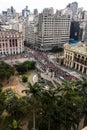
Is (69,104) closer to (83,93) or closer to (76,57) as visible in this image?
(83,93)

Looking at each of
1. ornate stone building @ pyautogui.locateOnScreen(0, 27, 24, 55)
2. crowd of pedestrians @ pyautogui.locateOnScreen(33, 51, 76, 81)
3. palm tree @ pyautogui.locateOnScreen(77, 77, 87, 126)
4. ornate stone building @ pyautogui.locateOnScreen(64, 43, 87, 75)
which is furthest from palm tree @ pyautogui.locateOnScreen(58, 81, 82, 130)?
ornate stone building @ pyautogui.locateOnScreen(0, 27, 24, 55)

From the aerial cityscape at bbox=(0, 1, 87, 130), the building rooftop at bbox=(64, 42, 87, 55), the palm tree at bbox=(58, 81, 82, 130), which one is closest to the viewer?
the palm tree at bbox=(58, 81, 82, 130)

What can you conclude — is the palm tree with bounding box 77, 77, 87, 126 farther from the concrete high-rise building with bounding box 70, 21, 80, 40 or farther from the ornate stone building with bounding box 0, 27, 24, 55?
the concrete high-rise building with bounding box 70, 21, 80, 40

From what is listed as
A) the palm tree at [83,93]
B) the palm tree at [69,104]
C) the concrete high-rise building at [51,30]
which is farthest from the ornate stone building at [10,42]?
the palm tree at [83,93]

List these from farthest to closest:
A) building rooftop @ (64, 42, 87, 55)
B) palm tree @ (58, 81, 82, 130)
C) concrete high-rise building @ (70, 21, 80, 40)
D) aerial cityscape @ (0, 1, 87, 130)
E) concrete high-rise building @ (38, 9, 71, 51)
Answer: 1. concrete high-rise building @ (70, 21, 80, 40)
2. concrete high-rise building @ (38, 9, 71, 51)
3. building rooftop @ (64, 42, 87, 55)
4. aerial cityscape @ (0, 1, 87, 130)
5. palm tree @ (58, 81, 82, 130)

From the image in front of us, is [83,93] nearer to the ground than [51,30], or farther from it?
nearer to the ground

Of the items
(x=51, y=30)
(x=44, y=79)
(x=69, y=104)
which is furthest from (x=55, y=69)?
(x=51, y=30)
